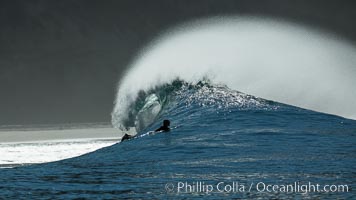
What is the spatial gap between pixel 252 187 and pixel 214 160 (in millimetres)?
5073

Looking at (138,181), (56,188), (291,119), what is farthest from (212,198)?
(291,119)

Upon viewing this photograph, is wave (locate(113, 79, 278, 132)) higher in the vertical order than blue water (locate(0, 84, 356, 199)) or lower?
higher

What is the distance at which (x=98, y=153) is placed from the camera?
26.3 meters

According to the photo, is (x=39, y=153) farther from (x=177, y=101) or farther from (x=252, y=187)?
(x=252, y=187)

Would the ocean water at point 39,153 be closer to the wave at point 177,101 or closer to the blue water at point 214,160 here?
the wave at point 177,101

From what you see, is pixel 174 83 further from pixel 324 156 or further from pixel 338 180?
pixel 338 180

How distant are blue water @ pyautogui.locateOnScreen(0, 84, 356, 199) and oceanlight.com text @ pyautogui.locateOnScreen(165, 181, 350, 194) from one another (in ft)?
0.40

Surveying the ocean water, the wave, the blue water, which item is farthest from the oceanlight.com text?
the ocean water

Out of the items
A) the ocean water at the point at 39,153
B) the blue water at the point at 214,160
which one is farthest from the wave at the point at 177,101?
the ocean water at the point at 39,153

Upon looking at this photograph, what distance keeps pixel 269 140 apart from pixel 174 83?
20.1 metres

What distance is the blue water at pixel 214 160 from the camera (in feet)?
56.3

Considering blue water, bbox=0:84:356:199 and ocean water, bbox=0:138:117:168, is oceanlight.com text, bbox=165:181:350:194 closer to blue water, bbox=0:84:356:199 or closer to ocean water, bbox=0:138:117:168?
blue water, bbox=0:84:356:199

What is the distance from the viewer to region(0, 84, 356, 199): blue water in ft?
56.3

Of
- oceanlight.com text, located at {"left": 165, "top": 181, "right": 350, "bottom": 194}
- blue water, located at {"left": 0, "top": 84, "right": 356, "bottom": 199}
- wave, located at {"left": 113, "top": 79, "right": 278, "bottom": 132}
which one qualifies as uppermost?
wave, located at {"left": 113, "top": 79, "right": 278, "bottom": 132}
